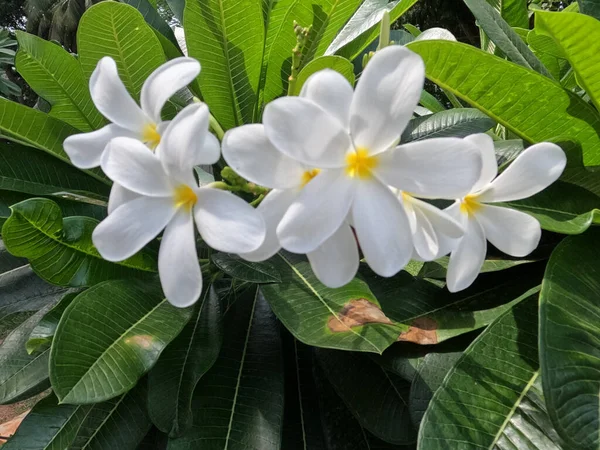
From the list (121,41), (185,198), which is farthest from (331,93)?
(121,41)

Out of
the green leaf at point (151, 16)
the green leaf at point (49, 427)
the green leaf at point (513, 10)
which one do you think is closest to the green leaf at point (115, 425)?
the green leaf at point (49, 427)

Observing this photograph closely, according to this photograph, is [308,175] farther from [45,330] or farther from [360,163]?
[45,330]

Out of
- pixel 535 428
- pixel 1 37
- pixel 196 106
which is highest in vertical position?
pixel 196 106

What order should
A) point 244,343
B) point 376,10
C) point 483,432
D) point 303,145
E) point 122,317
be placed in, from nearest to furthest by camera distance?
point 303,145
point 483,432
point 122,317
point 244,343
point 376,10

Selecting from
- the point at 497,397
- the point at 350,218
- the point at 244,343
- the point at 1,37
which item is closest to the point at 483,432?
the point at 497,397

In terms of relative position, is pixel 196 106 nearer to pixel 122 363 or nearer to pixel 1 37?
pixel 122 363

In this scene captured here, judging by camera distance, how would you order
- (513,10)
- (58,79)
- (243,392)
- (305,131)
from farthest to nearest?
(513,10), (58,79), (243,392), (305,131)

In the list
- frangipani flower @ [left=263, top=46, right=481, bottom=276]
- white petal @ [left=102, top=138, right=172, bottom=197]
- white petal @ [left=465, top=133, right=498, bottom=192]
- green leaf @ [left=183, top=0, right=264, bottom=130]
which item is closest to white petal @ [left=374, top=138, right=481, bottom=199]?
frangipani flower @ [left=263, top=46, right=481, bottom=276]
